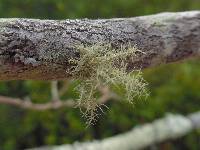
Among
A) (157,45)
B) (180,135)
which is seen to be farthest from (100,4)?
(157,45)

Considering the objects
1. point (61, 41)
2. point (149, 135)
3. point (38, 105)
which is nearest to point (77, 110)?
point (38, 105)

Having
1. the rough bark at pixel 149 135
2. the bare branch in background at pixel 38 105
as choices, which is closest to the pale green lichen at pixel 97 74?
the bare branch in background at pixel 38 105

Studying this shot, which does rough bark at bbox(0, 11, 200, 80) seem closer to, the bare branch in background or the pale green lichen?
the pale green lichen

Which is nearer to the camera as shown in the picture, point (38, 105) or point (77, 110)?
point (38, 105)

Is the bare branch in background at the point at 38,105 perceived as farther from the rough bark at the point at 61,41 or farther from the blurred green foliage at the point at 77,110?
the rough bark at the point at 61,41

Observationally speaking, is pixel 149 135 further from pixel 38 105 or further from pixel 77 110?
pixel 38 105
